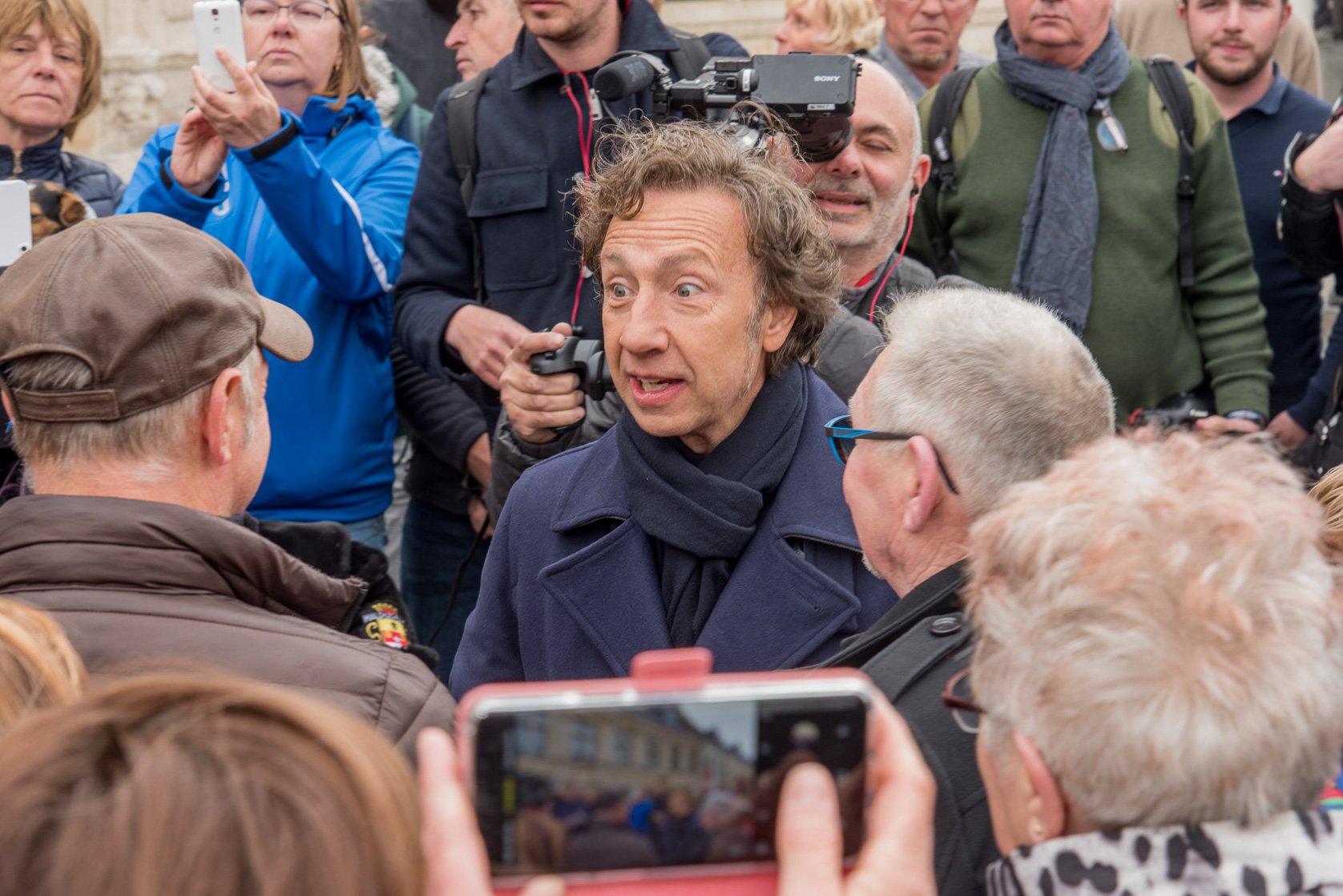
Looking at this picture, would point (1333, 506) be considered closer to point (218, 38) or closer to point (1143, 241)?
point (1143, 241)

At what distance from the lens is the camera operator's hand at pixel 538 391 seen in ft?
8.66

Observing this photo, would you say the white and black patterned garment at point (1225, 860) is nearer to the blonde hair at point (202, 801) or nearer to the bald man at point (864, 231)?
the blonde hair at point (202, 801)

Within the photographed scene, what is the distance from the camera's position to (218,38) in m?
3.11

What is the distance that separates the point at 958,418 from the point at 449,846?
3.56ft

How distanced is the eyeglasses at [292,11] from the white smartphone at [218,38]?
603mm

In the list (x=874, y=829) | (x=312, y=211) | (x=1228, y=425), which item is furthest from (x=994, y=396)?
(x=1228, y=425)

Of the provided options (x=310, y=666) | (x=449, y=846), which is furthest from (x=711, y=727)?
(x=310, y=666)

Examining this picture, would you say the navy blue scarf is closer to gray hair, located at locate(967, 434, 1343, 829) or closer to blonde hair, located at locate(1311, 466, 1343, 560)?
blonde hair, located at locate(1311, 466, 1343, 560)

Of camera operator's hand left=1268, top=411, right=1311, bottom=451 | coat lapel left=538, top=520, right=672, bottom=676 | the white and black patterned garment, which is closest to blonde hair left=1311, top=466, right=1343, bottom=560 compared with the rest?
the white and black patterned garment

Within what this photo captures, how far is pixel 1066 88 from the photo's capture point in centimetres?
375

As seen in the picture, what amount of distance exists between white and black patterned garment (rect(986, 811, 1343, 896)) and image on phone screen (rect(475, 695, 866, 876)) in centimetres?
37

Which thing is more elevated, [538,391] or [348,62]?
[348,62]

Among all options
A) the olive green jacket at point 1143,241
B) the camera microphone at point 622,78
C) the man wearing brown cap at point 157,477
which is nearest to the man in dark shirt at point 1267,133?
the olive green jacket at point 1143,241

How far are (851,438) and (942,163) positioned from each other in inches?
81.5
